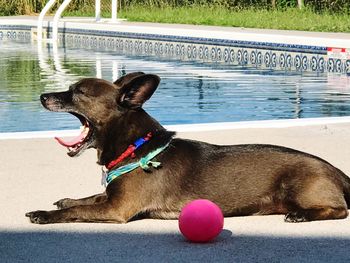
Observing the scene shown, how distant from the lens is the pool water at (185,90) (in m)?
11.6

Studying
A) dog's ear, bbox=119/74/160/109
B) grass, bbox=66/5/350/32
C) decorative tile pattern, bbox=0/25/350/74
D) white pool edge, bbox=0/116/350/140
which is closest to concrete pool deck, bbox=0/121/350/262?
dog's ear, bbox=119/74/160/109

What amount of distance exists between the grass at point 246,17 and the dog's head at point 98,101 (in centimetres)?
1412

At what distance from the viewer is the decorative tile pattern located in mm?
17172

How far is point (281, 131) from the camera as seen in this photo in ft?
29.7

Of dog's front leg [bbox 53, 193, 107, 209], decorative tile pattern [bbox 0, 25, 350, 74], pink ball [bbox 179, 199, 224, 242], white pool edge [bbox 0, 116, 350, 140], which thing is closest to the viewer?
pink ball [bbox 179, 199, 224, 242]

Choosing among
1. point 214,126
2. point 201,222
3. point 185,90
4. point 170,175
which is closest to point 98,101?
point 170,175

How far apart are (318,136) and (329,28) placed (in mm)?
11372

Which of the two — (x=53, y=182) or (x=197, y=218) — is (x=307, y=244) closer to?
(x=197, y=218)

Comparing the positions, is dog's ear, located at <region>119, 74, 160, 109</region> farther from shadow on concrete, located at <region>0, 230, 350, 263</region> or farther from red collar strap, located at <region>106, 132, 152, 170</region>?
shadow on concrete, located at <region>0, 230, 350, 263</region>

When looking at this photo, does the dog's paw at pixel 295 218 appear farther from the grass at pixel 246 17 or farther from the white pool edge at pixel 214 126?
the grass at pixel 246 17

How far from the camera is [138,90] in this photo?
5.77 m

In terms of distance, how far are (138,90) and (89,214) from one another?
77 cm

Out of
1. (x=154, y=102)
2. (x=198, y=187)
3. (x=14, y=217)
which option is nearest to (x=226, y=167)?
(x=198, y=187)

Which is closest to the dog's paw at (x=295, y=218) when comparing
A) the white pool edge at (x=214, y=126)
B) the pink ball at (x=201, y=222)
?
the pink ball at (x=201, y=222)
